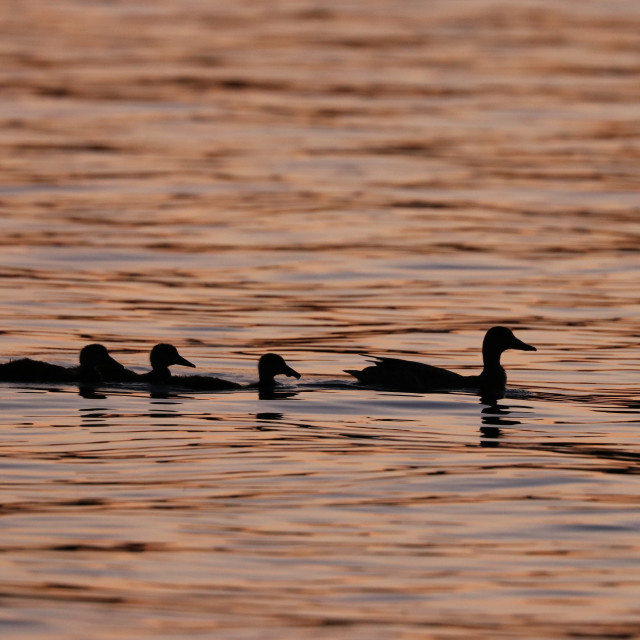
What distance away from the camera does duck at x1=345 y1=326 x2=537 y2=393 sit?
16766mm

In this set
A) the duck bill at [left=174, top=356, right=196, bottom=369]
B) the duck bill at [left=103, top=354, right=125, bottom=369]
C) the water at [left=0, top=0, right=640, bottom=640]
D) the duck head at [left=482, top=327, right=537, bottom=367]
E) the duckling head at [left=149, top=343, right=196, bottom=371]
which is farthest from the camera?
the duck head at [left=482, top=327, right=537, bottom=367]

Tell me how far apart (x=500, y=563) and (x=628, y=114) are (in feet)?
96.2

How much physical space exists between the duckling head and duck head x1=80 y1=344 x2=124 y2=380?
14.6 inches

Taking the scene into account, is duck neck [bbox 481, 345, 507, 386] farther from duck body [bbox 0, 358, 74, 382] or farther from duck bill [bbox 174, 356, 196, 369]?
duck body [bbox 0, 358, 74, 382]

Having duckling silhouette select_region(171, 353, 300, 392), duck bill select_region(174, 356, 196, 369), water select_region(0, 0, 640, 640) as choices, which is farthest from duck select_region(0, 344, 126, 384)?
duckling silhouette select_region(171, 353, 300, 392)

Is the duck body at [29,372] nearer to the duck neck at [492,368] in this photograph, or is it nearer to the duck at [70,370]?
the duck at [70,370]

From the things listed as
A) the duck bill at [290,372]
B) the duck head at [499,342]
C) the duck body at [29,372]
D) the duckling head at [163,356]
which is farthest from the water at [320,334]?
the duckling head at [163,356]

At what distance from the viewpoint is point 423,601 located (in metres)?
10.2

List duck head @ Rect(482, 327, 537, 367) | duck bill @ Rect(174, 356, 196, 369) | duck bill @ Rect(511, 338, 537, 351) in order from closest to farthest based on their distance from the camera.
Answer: duck bill @ Rect(174, 356, 196, 369) < duck head @ Rect(482, 327, 537, 367) < duck bill @ Rect(511, 338, 537, 351)

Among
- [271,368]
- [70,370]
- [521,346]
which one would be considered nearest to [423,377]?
[271,368]

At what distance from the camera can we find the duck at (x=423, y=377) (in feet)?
55.0

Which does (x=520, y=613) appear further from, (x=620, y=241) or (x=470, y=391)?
(x=620, y=241)

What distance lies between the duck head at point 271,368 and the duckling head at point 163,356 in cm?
85

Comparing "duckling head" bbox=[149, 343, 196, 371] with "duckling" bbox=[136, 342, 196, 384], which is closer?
"duckling" bbox=[136, 342, 196, 384]
